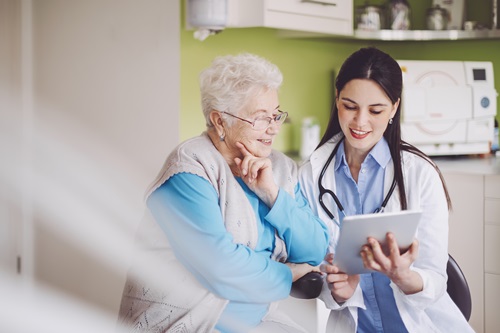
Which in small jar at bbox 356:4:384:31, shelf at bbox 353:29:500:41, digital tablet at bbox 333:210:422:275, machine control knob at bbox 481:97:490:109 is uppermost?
small jar at bbox 356:4:384:31

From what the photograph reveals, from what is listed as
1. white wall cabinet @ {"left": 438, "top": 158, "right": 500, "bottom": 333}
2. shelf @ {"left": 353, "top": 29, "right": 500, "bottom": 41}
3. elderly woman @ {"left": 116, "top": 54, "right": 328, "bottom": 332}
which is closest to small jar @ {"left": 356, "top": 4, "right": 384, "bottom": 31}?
shelf @ {"left": 353, "top": 29, "right": 500, "bottom": 41}

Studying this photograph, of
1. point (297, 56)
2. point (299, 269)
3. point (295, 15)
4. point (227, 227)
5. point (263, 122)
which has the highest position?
point (295, 15)

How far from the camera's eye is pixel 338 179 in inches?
74.8

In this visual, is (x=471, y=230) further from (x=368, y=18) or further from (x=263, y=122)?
(x=263, y=122)

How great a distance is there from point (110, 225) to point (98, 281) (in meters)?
0.29

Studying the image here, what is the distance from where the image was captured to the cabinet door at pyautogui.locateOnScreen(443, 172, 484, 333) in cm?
308

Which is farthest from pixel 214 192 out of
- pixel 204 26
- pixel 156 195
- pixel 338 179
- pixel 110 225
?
pixel 110 225

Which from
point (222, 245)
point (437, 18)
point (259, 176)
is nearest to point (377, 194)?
point (259, 176)

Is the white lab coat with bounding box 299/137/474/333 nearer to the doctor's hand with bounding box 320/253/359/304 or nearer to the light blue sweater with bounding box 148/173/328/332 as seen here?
the doctor's hand with bounding box 320/253/359/304

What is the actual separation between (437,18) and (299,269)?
2.15 meters

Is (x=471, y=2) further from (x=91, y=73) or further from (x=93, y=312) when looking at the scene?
(x=93, y=312)

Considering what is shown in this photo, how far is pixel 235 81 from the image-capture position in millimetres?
1727

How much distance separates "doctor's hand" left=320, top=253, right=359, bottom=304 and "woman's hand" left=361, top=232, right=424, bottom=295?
0.41ft

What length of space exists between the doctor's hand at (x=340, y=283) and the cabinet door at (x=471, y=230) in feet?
4.88
